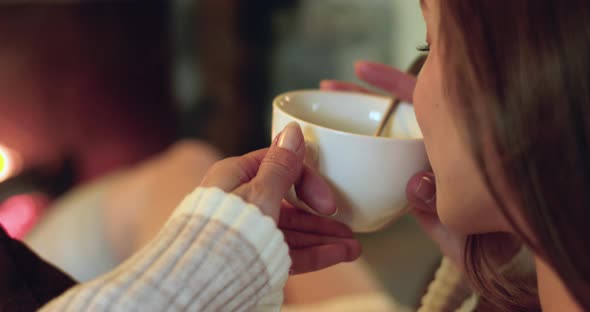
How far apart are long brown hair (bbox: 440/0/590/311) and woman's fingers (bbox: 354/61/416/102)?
22 centimetres

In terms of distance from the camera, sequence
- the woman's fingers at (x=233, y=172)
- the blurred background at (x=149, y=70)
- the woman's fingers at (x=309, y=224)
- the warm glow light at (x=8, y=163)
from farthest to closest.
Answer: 1. the blurred background at (x=149, y=70)
2. the warm glow light at (x=8, y=163)
3. the woman's fingers at (x=309, y=224)
4. the woman's fingers at (x=233, y=172)

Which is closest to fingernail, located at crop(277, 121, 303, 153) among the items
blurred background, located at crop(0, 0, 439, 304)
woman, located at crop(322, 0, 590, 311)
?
woman, located at crop(322, 0, 590, 311)

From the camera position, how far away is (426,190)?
505 millimetres

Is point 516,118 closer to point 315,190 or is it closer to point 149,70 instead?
point 315,190

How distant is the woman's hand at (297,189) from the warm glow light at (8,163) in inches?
29.8

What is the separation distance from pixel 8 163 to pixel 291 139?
89 cm

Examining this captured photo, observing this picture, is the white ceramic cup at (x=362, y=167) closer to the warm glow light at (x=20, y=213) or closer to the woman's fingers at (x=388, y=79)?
the woman's fingers at (x=388, y=79)

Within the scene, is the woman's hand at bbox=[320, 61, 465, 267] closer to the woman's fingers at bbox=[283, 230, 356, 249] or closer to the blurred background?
the woman's fingers at bbox=[283, 230, 356, 249]

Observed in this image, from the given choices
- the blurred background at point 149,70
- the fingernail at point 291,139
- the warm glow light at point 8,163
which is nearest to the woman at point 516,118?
the fingernail at point 291,139

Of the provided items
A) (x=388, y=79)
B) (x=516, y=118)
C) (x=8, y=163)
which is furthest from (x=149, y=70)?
(x=516, y=118)

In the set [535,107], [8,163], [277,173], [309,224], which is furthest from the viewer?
[8,163]

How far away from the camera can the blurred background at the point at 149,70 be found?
4.25 feet

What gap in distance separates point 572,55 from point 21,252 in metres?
0.45

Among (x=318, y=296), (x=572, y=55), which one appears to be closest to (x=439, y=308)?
(x=318, y=296)
